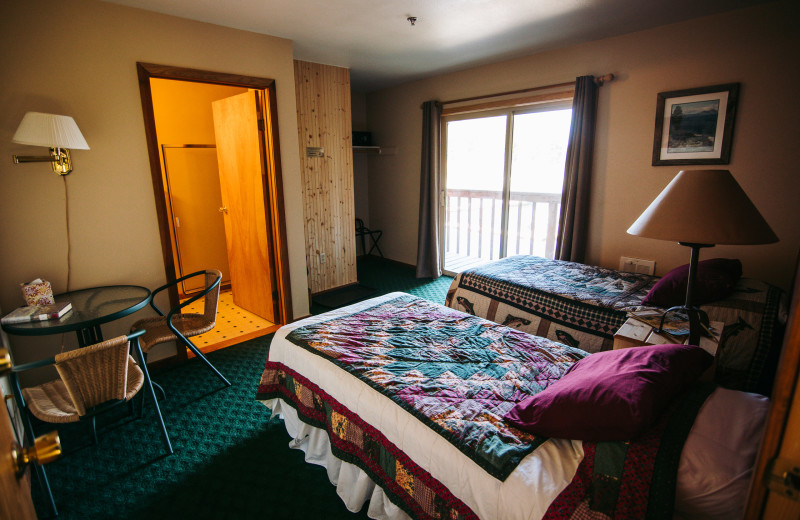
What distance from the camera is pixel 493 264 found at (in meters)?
3.49

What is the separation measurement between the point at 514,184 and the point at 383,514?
367cm

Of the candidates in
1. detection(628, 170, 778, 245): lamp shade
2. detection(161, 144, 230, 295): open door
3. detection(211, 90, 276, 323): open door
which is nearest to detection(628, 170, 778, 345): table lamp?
detection(628, 170, 778, 245): lamp shade

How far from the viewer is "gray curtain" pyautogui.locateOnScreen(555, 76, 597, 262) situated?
3.46 meters

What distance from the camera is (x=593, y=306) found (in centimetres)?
251

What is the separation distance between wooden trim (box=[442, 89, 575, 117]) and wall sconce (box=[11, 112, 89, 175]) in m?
3.66

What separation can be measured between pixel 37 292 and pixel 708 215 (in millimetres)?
3375

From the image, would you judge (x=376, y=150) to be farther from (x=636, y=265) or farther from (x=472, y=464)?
(x=472, y=464)

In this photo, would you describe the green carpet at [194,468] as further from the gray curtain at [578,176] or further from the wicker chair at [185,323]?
the gray curtain at [578,176]

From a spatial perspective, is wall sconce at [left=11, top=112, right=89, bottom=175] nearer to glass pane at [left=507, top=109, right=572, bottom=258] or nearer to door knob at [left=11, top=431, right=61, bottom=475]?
door knob at [left=11, top=431, right=61, bottom=475]

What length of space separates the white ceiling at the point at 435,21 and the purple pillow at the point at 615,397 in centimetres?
248

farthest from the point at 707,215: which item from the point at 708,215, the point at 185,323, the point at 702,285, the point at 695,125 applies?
the point at 185,323

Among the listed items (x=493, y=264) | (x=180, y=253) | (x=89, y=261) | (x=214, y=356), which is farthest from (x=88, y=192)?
(x=493, y=264)

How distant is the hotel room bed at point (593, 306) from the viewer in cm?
202

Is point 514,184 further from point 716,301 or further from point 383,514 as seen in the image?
point 383,514
